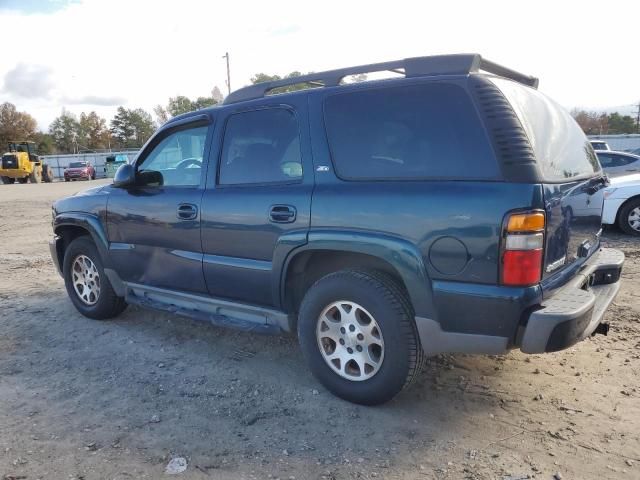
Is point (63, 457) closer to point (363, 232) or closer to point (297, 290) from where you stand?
point (297, 290)

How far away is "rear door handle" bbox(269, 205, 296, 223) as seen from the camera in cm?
329

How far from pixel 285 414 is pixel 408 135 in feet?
6.07

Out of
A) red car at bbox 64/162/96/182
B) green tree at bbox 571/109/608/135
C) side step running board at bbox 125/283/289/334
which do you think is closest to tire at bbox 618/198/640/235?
side step running board at bbox 125/283/289/334

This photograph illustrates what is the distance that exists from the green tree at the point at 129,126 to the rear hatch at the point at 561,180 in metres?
90.2

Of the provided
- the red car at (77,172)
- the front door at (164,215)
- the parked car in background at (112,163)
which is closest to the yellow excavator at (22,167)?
the red car at (77,172)

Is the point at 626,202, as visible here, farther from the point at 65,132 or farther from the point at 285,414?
the point at 65,132

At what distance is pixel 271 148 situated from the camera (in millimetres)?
3605

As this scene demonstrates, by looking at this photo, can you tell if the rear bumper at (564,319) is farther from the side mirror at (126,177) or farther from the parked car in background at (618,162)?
the parked car in background at (618,162)

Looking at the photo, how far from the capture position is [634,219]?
8.45m

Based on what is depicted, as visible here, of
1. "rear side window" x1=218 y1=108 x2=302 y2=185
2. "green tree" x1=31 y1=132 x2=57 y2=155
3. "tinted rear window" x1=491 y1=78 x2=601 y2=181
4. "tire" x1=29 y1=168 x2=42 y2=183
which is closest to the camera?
"tinted rear window" x1=491 y1=78 x2=601 y2=181

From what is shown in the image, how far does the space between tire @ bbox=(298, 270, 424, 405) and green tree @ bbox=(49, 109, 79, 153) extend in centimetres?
8926

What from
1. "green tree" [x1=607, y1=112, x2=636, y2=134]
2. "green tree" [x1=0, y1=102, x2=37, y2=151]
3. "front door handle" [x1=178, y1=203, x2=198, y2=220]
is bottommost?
"front door handle" [x1=178, y1=203, x2=198, y2=220]

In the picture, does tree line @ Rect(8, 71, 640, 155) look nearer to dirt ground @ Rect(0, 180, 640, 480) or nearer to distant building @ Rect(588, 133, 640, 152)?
distant building @ Rect(588, 133, 640, 152)

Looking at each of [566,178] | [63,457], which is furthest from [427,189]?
[63,457]
